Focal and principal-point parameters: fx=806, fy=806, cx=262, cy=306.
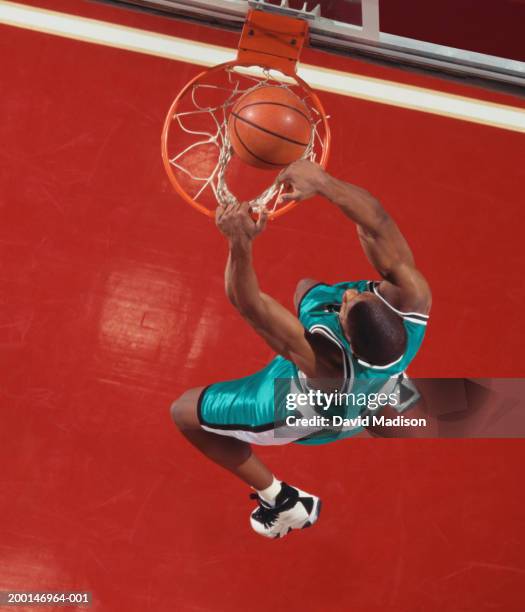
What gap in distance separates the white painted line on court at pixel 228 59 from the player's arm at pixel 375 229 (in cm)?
270

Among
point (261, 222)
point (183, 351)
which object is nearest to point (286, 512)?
point (183, 351)

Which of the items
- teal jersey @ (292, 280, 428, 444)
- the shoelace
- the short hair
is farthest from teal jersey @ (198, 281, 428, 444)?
the shoelace

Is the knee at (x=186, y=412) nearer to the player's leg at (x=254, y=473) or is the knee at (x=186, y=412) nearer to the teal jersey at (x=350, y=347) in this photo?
the player's leg at (x=254, y=473)

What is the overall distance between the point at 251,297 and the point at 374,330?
488 millimetres

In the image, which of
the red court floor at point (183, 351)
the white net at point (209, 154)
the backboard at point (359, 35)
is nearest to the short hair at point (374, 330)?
the backboard at point (359, 35)

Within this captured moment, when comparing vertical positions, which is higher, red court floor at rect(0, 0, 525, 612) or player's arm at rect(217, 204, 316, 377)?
red court floor at rect(0, 0, 525, 612)

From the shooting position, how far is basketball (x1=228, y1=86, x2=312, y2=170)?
3.12 m

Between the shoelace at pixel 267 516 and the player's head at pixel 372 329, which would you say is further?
the shoelace at pixel 267 516

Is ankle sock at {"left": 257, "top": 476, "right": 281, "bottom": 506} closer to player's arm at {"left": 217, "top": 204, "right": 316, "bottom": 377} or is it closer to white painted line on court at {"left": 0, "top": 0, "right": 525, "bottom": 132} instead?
player's arm at {"left": 217, "top": 204, "right": 316, "bottom": 377}

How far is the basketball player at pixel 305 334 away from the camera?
2.59m

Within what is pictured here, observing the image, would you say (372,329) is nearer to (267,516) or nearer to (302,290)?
(302,290)

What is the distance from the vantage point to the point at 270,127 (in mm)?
3113

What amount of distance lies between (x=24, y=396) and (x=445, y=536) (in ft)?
8.12

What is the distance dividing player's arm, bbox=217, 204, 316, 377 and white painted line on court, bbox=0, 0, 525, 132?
2.96 meters
